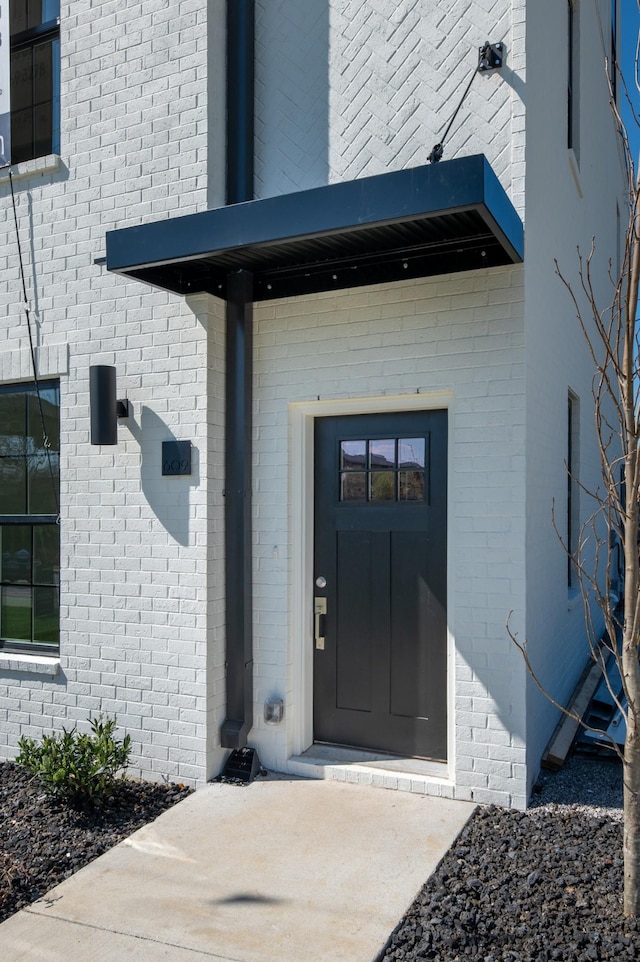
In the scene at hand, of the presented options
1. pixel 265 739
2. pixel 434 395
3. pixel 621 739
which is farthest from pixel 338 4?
pixel 621 739

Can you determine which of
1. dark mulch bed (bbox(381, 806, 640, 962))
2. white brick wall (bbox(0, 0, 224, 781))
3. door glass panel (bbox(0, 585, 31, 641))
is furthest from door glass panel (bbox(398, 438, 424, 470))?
door glass panel (bbox(0, 585, 31, 641))

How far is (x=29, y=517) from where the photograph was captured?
5.82m

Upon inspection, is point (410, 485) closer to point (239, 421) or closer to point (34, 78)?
point (239, 421)

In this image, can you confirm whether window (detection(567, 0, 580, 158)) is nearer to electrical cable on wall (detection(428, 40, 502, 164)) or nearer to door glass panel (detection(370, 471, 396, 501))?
electrical cable on wall (detection(428, 40, 502, 164))

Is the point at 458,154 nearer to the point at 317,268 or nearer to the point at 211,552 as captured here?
the point at 317,268

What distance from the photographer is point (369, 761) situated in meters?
4.89

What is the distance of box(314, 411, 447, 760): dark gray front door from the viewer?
4.80 meters

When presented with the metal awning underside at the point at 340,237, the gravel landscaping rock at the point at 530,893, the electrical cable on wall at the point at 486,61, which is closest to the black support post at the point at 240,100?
the metal awning underside at the point at 340,237

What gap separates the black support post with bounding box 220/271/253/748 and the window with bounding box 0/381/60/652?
4.97 ft

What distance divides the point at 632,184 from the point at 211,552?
3.18 metres

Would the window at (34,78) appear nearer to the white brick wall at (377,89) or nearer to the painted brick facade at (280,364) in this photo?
the painted brick facade at (280,364)

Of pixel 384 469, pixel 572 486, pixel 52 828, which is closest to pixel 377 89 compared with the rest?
pixel 384 469

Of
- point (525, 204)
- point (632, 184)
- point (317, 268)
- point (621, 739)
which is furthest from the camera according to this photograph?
point (621, 739)

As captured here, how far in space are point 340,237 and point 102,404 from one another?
199cm
